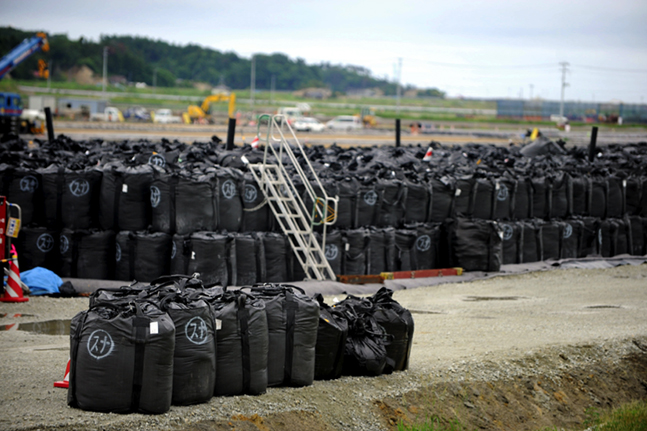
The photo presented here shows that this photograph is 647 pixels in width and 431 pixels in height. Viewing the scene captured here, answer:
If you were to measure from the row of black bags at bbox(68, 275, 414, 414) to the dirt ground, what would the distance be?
0.15 metres

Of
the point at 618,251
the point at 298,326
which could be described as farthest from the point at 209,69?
the point at 298,326

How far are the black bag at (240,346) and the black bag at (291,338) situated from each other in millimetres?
161

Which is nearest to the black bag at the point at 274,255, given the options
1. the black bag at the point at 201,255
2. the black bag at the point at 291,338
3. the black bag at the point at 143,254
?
the black bag at the point at 201,255

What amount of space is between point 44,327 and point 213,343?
434cm

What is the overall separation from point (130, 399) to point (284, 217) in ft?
24.2

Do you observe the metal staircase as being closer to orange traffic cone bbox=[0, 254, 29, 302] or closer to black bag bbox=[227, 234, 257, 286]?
black bag bbox=[227, 234, 257, 286]

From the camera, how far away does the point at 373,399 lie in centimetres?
675

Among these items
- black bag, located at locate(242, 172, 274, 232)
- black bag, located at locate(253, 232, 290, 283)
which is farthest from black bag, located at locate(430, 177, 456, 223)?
black bag, located at locate(242, 172, 274, 232)

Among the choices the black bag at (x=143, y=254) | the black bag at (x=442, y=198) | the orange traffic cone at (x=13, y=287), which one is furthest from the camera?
the black bag at (x=442, y=198)

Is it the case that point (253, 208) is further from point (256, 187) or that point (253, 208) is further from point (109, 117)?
point (109, 117)

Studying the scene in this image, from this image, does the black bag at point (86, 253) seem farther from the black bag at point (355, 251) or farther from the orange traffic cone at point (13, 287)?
the black bag at point (355, 251)

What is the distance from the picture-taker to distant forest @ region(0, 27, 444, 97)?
97812 millimetres

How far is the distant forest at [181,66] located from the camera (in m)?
97.8

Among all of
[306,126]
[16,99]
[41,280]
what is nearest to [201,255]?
[41,280]
